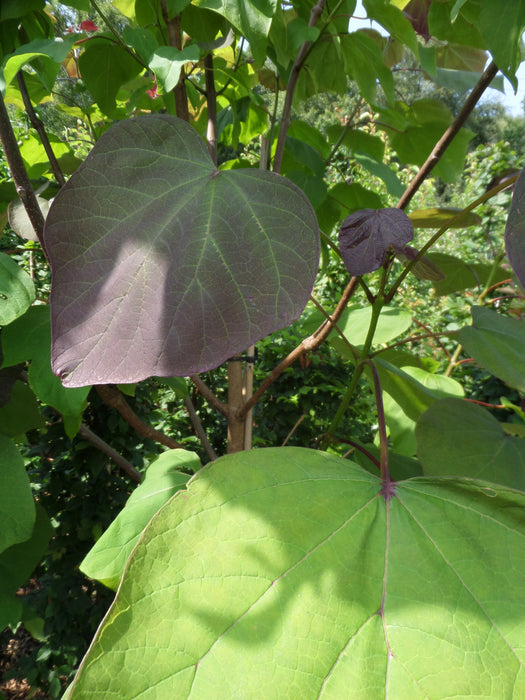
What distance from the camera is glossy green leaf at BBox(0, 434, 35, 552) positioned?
2.06 feet

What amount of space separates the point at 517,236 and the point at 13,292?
53 centimetres

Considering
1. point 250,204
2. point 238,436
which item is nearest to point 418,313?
point 238,436

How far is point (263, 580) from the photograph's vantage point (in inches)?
13.5

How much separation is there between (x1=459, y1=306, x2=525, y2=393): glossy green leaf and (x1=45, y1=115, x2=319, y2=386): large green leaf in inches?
14.6

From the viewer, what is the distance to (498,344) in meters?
0.71

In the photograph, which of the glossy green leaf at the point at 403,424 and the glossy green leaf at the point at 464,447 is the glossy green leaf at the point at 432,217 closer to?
the glossy green leaf at the point at 403,424

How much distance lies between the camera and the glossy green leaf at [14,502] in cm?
63

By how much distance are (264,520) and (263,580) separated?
4 cm

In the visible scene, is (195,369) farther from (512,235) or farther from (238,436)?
(238,436)

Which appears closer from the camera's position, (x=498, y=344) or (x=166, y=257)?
(x=166, y=257)

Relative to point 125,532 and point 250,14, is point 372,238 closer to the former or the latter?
point 250,14

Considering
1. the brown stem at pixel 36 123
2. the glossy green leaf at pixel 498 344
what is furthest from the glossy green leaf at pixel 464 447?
the brown stem at pixel 36 123

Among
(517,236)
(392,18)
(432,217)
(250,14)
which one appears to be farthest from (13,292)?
(432,217)

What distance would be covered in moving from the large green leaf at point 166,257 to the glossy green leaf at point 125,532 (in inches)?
11.4
